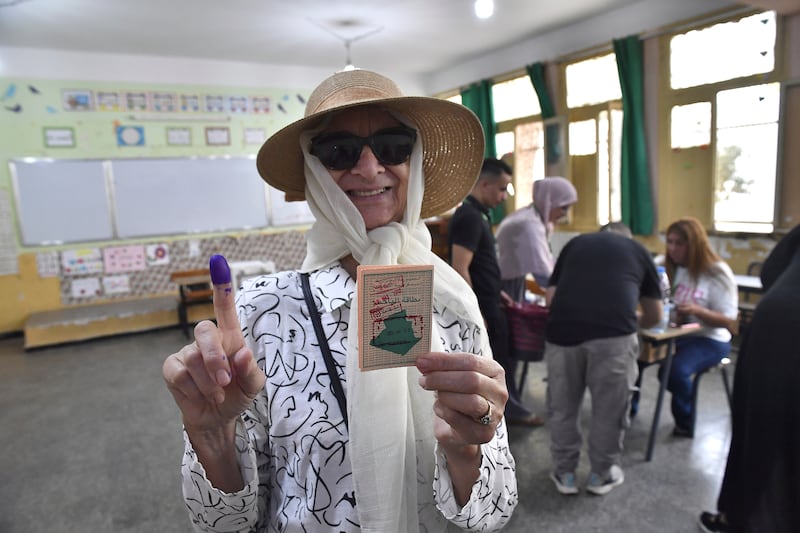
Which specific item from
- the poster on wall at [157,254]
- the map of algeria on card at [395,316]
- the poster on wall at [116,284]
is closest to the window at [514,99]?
the poster on wall at [157,254]

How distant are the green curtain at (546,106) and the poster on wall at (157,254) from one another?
17.8 ft

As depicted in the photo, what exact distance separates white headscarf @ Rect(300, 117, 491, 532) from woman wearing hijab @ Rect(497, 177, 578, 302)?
2.54 m

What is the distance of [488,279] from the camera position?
3.22m

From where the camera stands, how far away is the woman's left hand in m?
0.78

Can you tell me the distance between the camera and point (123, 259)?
677 cm

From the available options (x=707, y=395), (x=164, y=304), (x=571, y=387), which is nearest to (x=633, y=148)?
(x=707, y=395)

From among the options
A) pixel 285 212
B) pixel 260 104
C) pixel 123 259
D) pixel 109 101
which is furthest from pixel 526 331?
pixel 109 101

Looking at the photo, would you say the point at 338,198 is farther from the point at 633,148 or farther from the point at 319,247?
the point at 633,148

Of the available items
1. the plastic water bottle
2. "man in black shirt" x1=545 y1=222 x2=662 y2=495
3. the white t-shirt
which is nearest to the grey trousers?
"man in black shirt" x1=545 y1=222 x2=662 y2=495

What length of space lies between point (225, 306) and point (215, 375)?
0.32 feet

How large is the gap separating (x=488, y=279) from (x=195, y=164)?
17.9 feet

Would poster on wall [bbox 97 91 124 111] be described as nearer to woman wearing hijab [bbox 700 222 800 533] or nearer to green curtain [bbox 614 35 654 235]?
green curtain [bbox 614 35 654 235]

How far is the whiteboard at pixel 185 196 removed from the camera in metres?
6.77

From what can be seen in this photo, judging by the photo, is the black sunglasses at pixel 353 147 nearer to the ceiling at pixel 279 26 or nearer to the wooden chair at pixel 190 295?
the ceiling at pixel 279 26
